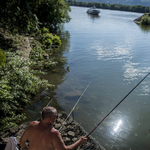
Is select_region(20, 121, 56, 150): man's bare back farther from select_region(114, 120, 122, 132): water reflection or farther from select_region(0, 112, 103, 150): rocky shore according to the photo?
select_region(114, 120, 122, 132): water reflection

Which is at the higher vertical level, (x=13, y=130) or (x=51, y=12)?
(x=51, y=12)

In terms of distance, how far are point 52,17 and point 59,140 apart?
79.0ft

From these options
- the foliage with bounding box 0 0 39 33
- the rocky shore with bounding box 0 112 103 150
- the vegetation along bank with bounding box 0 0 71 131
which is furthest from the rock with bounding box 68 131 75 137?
the foliage with bounding box 0 0 39 33

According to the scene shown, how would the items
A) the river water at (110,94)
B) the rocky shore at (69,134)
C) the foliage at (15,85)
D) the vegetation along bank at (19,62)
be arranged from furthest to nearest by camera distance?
1. the river water at (110,94)
2. the foliage at (15,85)
3. the vegetation along bank at (19,62)
4. the rocky shore at (69,134)

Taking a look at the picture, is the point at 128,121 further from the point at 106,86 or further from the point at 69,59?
the point at 69,59

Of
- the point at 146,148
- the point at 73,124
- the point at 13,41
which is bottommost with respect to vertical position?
the point at 146,148

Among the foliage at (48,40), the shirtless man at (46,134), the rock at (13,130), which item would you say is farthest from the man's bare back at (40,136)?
the foliage at (48,40)

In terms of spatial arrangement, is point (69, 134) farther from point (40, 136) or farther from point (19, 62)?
point (19, 62)

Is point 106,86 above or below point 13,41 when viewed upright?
below

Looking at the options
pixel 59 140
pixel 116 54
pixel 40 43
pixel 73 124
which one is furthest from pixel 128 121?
pixel 40 43

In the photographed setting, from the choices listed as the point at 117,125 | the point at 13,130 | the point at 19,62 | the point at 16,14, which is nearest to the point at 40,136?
the point at 13,130

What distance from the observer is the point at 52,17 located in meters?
24.8

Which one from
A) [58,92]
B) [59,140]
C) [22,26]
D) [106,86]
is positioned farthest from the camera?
[22,26]

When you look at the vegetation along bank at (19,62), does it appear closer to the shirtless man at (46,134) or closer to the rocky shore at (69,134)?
the rocky shore at (69,134)
